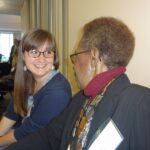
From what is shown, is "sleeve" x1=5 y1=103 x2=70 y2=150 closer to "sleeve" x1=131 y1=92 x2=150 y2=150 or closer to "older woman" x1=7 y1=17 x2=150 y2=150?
"older woman" x1=7 y1=17 x2=150 y2=150

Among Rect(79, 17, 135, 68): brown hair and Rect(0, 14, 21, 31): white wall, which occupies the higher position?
Rect(0, 14, 21, 31): white wall

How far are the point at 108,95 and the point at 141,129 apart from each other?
182 mm

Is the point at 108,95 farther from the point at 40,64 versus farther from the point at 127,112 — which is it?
the point at 40,64

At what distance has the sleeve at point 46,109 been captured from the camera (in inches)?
61.9

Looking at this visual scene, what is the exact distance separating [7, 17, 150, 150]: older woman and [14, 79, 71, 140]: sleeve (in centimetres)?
30

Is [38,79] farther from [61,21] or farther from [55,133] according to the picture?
[61,21]

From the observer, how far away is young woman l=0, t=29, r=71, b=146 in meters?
1.58

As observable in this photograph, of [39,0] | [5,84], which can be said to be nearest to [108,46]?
[39,0]

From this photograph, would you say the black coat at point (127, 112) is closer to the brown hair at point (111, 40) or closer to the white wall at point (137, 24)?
the brown hair at point (111, 40)

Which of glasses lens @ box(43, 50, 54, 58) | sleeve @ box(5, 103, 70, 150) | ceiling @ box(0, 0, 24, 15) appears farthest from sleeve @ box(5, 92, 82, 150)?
ceiling @ box(0, 0, 24, 15)

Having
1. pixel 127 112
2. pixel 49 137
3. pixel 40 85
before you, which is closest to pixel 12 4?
pixel 40 85

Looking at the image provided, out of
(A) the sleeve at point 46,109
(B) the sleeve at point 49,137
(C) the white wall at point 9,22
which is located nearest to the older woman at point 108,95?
(B) the sleeve at point 49,137

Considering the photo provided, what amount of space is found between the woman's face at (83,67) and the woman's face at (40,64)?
49 centimetres

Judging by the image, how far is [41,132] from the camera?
1.50 m
